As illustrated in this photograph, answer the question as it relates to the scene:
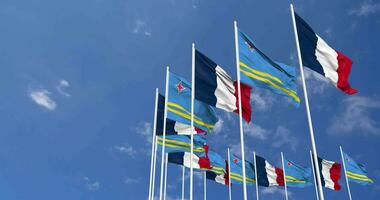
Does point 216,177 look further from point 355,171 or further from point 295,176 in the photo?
point 355,171

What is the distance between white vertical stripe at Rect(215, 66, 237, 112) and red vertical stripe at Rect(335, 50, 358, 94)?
4519 millimetres

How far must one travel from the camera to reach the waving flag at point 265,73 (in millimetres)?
14750

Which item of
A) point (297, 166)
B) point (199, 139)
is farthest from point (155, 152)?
point (297, 166)

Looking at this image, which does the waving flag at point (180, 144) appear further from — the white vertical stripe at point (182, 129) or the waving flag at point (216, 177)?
the waving flag at point (216, 177)

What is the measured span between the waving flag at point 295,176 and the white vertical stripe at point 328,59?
69.7 feet

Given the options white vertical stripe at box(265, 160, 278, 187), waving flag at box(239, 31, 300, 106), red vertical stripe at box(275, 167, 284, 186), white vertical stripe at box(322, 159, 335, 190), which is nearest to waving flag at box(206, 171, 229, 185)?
white vertical stripe at box(265, 160, 278, 187)

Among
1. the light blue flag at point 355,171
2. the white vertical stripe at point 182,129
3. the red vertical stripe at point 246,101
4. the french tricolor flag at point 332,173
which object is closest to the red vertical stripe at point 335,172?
the french tricolor flag at point 332,173

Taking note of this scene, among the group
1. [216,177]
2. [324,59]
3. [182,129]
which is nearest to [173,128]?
[182,129]

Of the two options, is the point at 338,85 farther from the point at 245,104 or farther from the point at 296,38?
the point at 245,104

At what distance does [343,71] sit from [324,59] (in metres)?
0.89

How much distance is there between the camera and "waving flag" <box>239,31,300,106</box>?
1475 centimetres

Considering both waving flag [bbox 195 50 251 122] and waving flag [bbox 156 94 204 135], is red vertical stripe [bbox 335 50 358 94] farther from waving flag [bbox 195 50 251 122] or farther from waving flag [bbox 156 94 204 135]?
waving flag [bbox 156 94 204 135]

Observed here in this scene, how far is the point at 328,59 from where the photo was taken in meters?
14.5

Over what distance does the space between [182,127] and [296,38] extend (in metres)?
9.22
